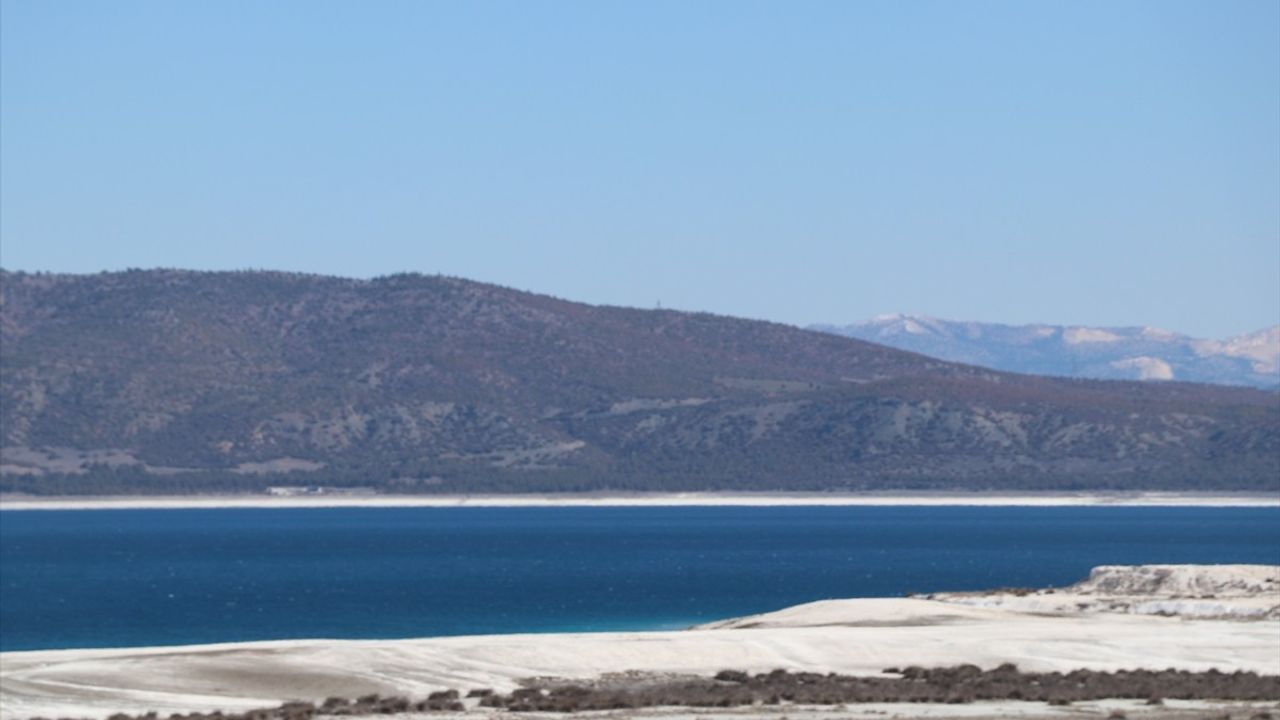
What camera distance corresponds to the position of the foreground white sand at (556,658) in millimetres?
46250

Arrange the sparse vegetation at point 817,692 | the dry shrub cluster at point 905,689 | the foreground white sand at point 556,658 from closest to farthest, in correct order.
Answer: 1. the sparse vegetation at point 817,692
2. the dry shrub cluster at point 905,689
3. the foreground white sand at point 556,658

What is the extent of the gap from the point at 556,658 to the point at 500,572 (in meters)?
69.5

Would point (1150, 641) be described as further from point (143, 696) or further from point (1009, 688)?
point (143, 696)

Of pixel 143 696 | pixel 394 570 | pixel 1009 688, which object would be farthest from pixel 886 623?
pixel 394 570

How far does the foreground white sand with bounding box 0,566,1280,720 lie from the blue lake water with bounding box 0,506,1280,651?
66.3ft

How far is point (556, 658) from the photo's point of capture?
166 feet

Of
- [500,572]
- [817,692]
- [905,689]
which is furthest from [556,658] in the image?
[500,572]

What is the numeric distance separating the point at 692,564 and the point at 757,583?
68.8 feet

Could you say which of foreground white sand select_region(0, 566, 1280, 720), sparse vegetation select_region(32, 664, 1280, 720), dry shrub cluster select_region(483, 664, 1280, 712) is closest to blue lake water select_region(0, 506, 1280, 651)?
foreground white sand select_region(0, 566, 1280, 720)

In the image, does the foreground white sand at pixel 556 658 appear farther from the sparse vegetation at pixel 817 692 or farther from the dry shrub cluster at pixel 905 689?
the dry shrub cluster at pixel 905 689

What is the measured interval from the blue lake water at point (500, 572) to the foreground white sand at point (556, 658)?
20.2m

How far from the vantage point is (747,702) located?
1715 inches

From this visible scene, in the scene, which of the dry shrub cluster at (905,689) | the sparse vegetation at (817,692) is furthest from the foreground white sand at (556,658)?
the dry shrub cluster at (905,689)

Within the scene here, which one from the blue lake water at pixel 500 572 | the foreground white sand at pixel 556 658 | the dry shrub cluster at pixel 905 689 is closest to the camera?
the dry shrub cluster at pixel 905 689
